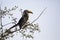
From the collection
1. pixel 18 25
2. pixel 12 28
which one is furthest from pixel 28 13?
pixel 12 28

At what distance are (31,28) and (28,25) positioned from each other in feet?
0.25

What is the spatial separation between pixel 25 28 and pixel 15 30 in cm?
23

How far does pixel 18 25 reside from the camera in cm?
286

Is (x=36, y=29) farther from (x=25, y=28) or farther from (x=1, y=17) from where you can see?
(x=1, y=17)

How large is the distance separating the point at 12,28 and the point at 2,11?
17.8 inches

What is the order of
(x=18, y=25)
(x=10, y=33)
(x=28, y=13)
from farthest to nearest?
1. (x=28, y=13)
2. (x=18, y=25)
3. (x=10, y=33)

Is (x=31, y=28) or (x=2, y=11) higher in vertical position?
(x=2, y=11)

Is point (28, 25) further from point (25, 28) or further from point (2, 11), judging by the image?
point (2, 11)

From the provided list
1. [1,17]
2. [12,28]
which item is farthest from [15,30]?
[1,17]

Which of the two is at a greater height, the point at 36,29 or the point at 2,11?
the point at 2,11

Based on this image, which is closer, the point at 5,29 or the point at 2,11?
the point at 5,29

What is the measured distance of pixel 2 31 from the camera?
9.05 feet

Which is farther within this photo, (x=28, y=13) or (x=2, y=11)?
(x=28, y=13)

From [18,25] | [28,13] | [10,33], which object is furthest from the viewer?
[28,13]
